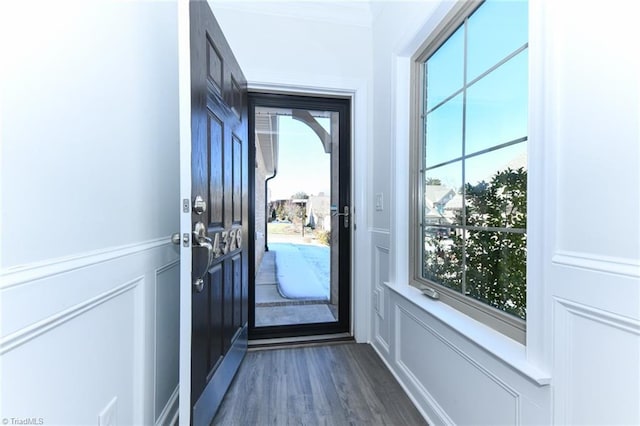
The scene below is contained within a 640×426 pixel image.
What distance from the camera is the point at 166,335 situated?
53.2 inches

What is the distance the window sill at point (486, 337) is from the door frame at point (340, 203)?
2.79ft

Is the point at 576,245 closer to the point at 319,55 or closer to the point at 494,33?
the point at 494,33

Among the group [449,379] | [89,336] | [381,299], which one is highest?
[89,336]

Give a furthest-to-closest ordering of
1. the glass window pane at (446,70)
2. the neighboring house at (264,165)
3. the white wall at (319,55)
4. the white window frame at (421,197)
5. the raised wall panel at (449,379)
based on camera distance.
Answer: the neighboring house at (264,165) < the white wall at (319,55) < the glass window pane at (446,70) < the white window frame at (421,197) < the raised wall panel at (449,379)

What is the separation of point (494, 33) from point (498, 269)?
0.98 metres

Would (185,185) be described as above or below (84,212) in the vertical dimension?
above

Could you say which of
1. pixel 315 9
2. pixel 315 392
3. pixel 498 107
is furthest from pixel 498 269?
pixel 315 9

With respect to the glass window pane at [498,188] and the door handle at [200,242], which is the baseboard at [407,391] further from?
the door handle at [200,242]

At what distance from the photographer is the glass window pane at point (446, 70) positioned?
55.2 inches

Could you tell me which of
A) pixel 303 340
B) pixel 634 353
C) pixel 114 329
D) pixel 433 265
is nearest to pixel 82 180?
pixel 114 329

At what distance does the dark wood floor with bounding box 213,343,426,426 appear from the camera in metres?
1.45

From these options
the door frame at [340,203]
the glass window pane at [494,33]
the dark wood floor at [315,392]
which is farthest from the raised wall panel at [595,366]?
the door frame at [340,203]

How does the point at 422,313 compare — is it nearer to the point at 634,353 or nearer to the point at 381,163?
the point at 634,353

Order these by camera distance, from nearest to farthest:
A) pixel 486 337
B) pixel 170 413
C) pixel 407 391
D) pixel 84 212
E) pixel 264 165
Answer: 1. pixel 84 212
2. pixel 486 337
3. pixel 170 413
4. pixel 407 391
5. pixel 264 165
